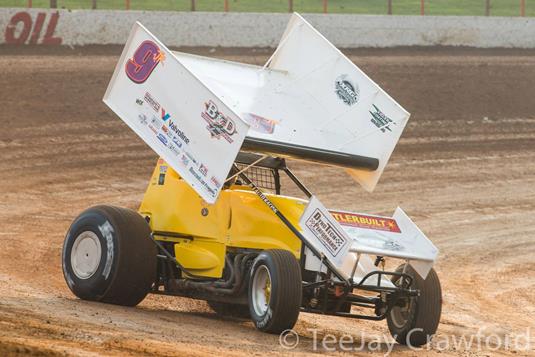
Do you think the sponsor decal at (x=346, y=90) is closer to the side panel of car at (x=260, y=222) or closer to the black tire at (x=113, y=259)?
the side panel of car at (x=260, y=222)

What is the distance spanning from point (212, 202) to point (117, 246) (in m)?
1.12

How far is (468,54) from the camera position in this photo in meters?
33.3

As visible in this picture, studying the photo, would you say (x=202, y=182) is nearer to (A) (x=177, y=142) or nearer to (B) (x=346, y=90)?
(A) (x=177, y=142)

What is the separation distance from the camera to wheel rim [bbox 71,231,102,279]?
1212cm

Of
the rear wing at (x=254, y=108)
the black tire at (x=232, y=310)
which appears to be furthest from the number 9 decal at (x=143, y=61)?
the black tire at (x=232, y=310)

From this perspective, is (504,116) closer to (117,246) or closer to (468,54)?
(468,54)

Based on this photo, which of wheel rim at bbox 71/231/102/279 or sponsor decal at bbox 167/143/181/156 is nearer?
sponsor decal at bbox 167/143/181/156

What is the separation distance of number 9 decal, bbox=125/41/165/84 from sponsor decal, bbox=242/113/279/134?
1.13m

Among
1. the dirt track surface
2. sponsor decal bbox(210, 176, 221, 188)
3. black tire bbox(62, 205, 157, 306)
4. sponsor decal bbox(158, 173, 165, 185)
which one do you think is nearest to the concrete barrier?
the dirt track surface

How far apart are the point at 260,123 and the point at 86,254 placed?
2.29m

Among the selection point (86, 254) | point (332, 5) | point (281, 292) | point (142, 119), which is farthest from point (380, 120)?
point (332, 5)

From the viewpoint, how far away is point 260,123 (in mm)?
12578

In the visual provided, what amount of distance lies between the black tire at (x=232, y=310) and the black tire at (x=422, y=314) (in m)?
1.99

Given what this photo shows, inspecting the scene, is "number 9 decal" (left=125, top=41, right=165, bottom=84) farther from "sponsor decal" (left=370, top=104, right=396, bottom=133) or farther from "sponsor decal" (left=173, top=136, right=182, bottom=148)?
"sponsor decal" (left=370, top=104, right=396, bottom=133)
